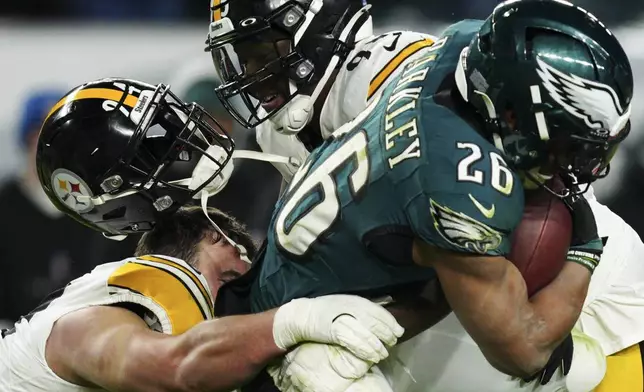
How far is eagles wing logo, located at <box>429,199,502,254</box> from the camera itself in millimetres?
1511

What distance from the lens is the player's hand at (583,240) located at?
5.76 feet

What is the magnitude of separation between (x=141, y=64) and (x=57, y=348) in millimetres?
1467

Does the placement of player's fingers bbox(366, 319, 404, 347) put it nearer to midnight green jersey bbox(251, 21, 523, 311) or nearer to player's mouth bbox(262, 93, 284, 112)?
midnight green jersey bbox(251, 21, 523, 311)

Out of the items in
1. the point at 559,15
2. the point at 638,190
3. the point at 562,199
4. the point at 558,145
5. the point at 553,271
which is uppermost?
the point at 559,15

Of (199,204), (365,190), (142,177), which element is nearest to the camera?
(365,190)

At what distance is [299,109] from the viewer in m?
2.29

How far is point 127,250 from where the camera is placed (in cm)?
325

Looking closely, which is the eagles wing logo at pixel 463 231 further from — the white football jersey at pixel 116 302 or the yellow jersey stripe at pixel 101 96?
the yellow jersey stripe at pixel 101 96

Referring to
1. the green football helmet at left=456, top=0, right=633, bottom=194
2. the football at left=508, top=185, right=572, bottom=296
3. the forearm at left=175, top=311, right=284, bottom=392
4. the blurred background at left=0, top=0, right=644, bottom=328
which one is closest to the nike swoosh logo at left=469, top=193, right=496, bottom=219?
the green football helmet at left=456, top=0, right=633, bottom=194

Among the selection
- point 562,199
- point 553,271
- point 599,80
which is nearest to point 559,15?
point 599,80

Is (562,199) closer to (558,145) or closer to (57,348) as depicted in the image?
(558,145)

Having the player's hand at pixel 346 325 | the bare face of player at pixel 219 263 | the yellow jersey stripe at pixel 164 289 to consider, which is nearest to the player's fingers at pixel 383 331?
the player's hand at pixel 346 325

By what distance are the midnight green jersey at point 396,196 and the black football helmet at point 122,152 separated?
48 centimetres

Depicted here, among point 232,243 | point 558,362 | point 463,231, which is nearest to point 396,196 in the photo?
point 463,231
